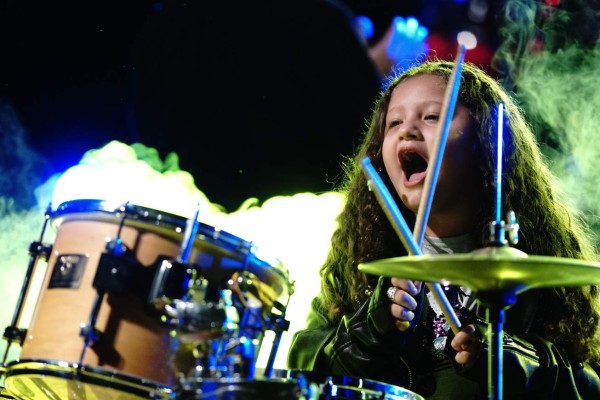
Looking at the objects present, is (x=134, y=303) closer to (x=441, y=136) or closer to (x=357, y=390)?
(x=357, y=390)

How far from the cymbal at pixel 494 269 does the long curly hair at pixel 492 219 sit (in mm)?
912

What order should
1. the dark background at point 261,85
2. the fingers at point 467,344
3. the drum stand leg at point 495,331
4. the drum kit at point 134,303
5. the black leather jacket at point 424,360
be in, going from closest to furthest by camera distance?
1. the drum stand leg at point 495,331
2. the drum kit at point 134,303
3. the fingers at point 467,344
4. the black leather jacket at point 424,360
5. the dark background at point 261,85

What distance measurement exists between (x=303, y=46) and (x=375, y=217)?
213cm

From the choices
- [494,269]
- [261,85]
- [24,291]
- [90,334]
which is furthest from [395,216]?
[261,85]

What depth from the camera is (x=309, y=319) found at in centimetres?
273

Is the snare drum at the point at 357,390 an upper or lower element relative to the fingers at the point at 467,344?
lower

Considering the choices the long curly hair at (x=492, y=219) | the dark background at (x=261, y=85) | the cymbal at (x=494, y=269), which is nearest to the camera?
the cymbal at (x=494, y=269)

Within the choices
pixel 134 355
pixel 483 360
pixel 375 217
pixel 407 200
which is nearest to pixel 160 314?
pixel 134 355

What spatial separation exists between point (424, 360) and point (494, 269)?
91cm

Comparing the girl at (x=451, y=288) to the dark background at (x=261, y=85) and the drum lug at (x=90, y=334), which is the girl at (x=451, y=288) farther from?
the dark background at (x=261, y=85)

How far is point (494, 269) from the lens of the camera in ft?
4.68

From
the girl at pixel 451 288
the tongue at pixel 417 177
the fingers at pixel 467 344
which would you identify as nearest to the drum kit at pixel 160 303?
the fingers at pixel 467 344

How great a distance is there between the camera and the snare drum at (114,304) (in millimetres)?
1730

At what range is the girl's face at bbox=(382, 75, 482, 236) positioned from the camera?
2395 millimetres
